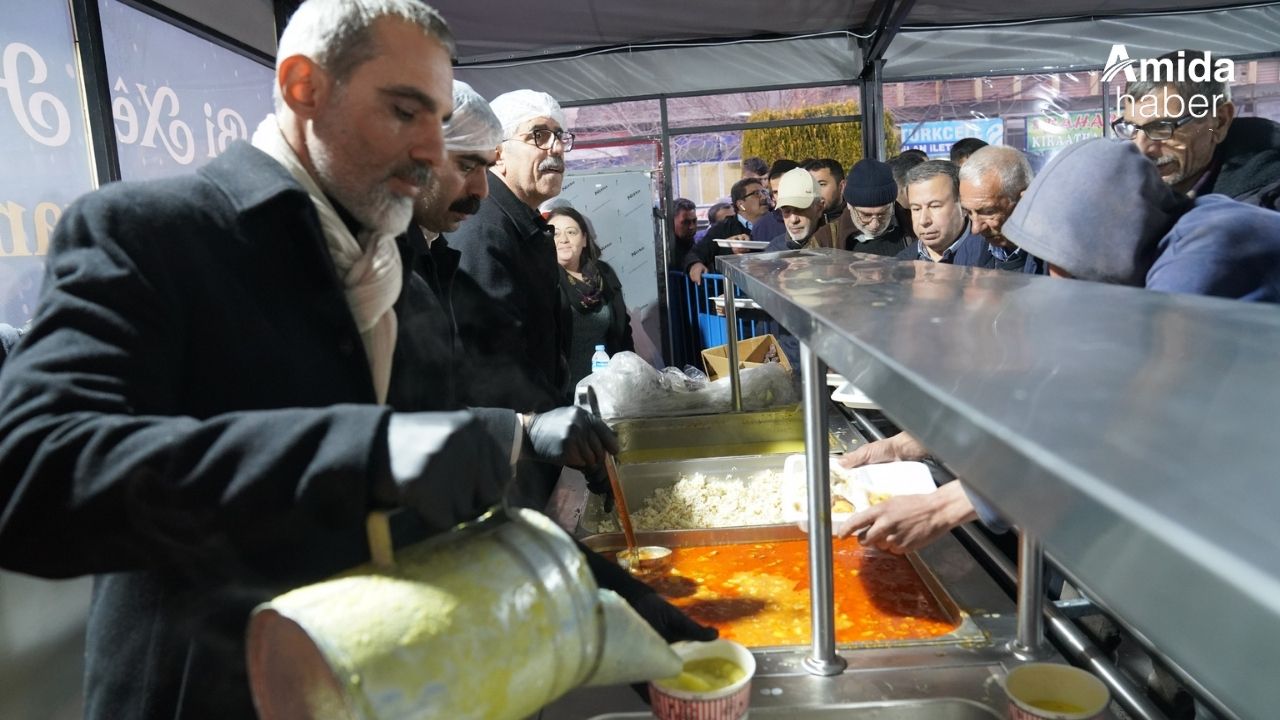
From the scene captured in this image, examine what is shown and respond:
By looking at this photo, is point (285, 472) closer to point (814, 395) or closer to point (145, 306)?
point (145, 306)

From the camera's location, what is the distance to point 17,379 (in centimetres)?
74

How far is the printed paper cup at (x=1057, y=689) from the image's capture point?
3.41 ft

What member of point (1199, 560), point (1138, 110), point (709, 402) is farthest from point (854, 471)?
point (1199, 560)

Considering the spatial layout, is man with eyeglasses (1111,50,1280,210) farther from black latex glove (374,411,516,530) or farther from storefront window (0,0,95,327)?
storefront window (0,0,95,327)

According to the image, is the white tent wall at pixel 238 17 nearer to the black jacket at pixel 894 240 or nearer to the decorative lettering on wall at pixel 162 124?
the decorative lettering on wall at pixel 162 124

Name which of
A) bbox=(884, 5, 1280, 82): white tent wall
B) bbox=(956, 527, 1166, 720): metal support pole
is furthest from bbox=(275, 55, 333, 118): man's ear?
bbox=(884, 5, 1280, 82): white tent wall

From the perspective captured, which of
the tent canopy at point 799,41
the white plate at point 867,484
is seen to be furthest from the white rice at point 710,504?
the tent canopy at point 799,41

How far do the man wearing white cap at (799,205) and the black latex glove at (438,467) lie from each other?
415cm

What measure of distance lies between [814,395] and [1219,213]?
1.05m

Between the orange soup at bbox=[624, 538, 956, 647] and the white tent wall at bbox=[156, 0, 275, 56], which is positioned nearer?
the orange soup at bbox=[624, 538, 956, 647]

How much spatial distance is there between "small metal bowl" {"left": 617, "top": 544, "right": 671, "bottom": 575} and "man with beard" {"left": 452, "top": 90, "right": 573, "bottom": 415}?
0.60 meters

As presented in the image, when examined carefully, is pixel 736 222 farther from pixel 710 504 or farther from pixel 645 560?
pixel 645 560

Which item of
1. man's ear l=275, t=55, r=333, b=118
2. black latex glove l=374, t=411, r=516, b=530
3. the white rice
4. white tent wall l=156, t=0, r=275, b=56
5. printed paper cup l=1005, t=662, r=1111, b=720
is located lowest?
the white rice

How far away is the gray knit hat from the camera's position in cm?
444
